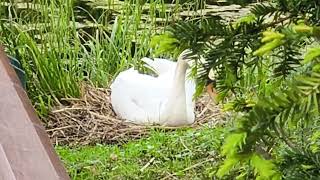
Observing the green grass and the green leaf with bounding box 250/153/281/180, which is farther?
the green grass

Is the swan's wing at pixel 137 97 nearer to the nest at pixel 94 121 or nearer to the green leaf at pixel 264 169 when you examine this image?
the nest at pixel 94 121

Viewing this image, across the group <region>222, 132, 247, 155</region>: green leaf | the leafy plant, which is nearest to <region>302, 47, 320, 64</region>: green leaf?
the leafy plant

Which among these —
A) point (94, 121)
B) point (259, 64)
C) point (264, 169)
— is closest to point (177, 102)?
point (94, 121)

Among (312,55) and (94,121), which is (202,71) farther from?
(94,121)

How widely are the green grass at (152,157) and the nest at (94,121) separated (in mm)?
135

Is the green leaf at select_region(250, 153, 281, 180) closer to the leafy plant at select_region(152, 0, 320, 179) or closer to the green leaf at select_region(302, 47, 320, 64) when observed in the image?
the leafy plant at select_region(152, 0, 320, 179)

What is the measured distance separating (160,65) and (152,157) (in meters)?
1.00

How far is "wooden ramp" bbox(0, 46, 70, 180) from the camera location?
1.03m

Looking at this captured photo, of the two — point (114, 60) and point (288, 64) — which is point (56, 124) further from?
point (288, 64)

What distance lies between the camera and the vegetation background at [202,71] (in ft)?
2.82

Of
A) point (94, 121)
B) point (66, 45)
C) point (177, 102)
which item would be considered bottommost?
point (94, 121)

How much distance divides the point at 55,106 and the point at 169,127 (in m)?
0.61

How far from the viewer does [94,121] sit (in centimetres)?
355

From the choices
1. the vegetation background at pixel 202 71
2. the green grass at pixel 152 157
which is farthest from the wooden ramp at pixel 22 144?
the green grass at pixel 152 157
